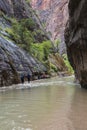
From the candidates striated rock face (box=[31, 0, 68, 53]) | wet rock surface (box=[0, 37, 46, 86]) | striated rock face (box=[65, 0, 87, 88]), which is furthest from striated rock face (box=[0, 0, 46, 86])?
striated rock face (box=[31, 0, 68, 53])

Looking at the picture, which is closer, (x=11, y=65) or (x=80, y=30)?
(x=80, y=30)

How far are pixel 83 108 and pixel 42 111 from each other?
165 cm

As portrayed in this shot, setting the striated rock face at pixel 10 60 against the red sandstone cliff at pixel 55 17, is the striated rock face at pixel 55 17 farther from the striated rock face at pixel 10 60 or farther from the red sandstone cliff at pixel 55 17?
the striated rock face at pixel 10 60

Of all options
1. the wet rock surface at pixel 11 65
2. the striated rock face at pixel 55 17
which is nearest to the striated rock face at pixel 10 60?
the wet rock surface at pixel 11 65

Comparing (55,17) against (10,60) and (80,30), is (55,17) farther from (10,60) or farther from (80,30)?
(80,30)

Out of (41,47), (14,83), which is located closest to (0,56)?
(14,83)

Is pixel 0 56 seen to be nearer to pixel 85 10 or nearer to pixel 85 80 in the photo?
pixel 85 80

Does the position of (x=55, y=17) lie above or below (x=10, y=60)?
above

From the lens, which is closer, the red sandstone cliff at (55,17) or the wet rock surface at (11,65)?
the wet rock surface at (11,65)

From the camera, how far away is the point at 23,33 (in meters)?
42.6

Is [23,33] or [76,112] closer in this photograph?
[76,112]

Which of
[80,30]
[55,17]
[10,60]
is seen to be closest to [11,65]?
[10,60]

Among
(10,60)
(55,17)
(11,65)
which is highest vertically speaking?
(55,17)

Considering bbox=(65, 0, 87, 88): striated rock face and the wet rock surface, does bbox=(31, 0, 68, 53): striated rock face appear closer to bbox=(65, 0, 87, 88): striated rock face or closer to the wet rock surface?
the wet rock surface
